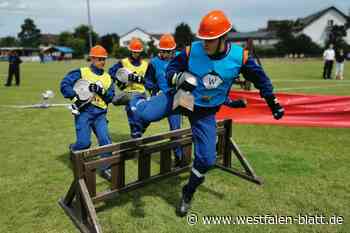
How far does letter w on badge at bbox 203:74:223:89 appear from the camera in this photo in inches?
144

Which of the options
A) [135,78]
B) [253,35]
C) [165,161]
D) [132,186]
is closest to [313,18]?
[253,35]

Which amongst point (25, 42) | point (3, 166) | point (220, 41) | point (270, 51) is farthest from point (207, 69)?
point (25, 42)

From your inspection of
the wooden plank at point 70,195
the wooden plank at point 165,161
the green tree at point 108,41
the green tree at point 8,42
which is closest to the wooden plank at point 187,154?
the wooden plank at point 165,161

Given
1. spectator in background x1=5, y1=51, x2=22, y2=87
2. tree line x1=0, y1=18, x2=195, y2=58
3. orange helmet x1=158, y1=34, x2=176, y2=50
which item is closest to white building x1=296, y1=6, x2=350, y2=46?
tree line x1=0, y1=18, x2=195, y2=58

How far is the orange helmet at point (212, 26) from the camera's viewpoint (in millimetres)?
3455

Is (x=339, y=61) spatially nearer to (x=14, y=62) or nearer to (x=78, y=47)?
(x=14, y=62)

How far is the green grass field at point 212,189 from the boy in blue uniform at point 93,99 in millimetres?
777

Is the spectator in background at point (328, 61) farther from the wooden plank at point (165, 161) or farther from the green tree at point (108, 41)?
the green tree at point (108, 41)

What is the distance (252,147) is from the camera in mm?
6879

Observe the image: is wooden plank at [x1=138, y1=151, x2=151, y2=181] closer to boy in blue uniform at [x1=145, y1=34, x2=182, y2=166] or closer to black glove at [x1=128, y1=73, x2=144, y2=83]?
boy in blue uniform at [x1=145, y1=34, x2=182, y2=166]

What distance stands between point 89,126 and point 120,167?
115cm

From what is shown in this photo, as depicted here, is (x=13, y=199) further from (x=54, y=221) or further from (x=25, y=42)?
(x=25, y=42)

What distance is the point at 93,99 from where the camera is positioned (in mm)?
5055

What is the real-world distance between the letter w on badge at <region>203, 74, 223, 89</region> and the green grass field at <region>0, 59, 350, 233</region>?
1650 mm
